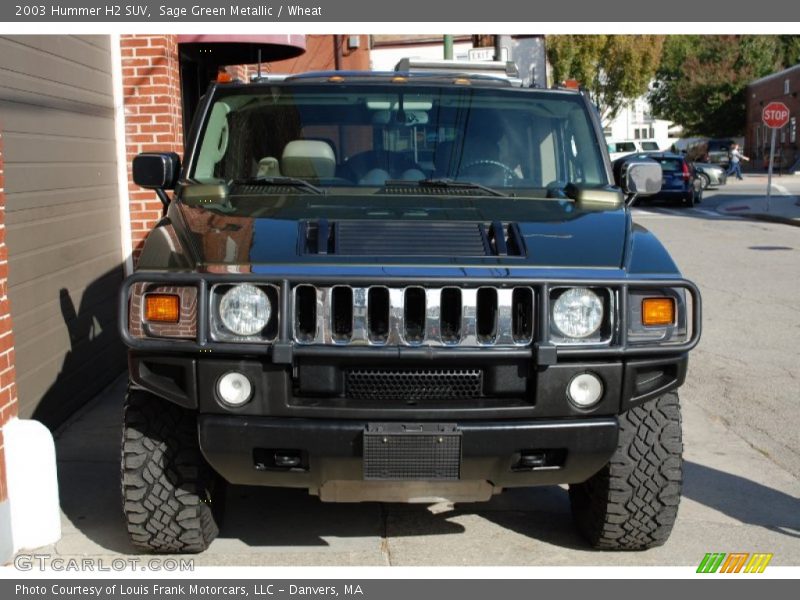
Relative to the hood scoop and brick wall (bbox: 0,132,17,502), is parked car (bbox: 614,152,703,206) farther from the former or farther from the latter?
brick wall (bbox: 0,132,17,502)

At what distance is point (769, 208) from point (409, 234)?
76.8 feet

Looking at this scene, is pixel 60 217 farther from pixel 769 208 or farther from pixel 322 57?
pixel 769 208

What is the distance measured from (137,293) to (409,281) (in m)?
1.00

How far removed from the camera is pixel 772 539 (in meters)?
4.81

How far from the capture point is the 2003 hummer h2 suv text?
384cm

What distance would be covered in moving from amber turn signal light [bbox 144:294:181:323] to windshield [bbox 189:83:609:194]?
1.24 m

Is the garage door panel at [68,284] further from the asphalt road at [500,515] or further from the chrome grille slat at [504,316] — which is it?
the chrome grille slat at [504,316]

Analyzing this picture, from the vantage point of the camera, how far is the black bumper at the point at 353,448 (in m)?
3.86

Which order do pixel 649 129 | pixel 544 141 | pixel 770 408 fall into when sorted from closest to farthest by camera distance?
pixel 544 141 → pixel 770 408 → pixel 649 129

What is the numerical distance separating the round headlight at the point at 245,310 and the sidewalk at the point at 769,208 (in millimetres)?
20270

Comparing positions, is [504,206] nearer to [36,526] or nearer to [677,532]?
[677,532]

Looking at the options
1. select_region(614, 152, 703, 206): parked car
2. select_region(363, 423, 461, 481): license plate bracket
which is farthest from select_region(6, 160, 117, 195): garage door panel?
select_region(614, 152, 703, 206): parked car

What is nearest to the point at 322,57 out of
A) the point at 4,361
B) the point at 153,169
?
the point at 153,169
